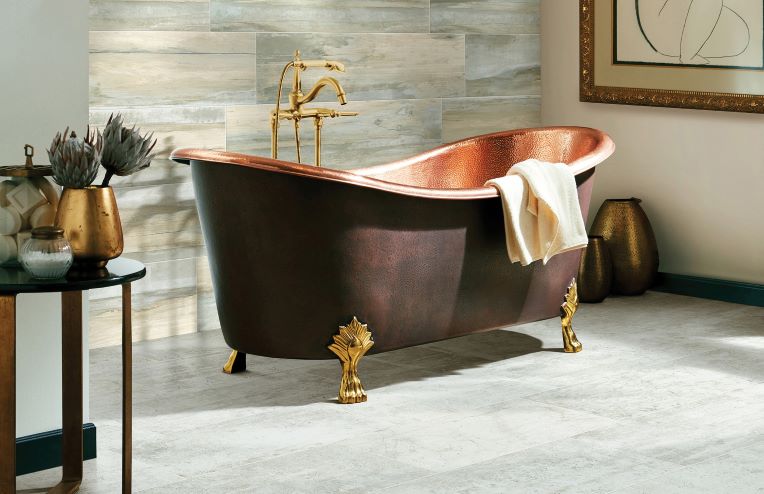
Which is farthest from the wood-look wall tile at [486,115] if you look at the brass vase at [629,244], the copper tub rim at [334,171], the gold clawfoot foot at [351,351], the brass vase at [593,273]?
the gold clawfoot foot at [351,351]

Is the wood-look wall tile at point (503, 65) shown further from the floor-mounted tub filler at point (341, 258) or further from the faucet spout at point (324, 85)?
the floor-mounted tub filler at point (341, 258)

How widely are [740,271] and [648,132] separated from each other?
790 millimetres

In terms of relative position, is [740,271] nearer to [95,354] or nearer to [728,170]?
[728,170]

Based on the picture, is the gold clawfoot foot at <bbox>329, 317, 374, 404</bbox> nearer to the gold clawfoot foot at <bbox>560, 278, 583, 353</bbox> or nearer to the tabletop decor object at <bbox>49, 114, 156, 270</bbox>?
the gold clawfoot foot at <bbox>560, 278, 583, 353</bbox>

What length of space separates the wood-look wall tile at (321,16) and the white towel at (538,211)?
1.36m

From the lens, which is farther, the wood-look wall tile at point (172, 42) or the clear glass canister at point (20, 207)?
the wood-look wall tile at point (172, 42)

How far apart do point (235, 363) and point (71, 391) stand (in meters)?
1.22

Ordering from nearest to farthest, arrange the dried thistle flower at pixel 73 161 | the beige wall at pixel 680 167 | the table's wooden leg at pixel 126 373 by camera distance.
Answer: the dried thistle flower at pixel 73 161 → the table's wooden leg at pixel 126 373 → the beige wall at pixel 680 167

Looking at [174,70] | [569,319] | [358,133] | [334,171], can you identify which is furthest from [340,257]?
[358,133]

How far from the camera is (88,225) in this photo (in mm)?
2447

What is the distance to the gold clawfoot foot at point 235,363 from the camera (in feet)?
13.1

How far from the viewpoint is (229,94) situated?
466 cm

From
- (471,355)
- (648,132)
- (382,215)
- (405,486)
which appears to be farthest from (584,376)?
(648,132)

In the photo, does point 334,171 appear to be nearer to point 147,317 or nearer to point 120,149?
point 120,149
